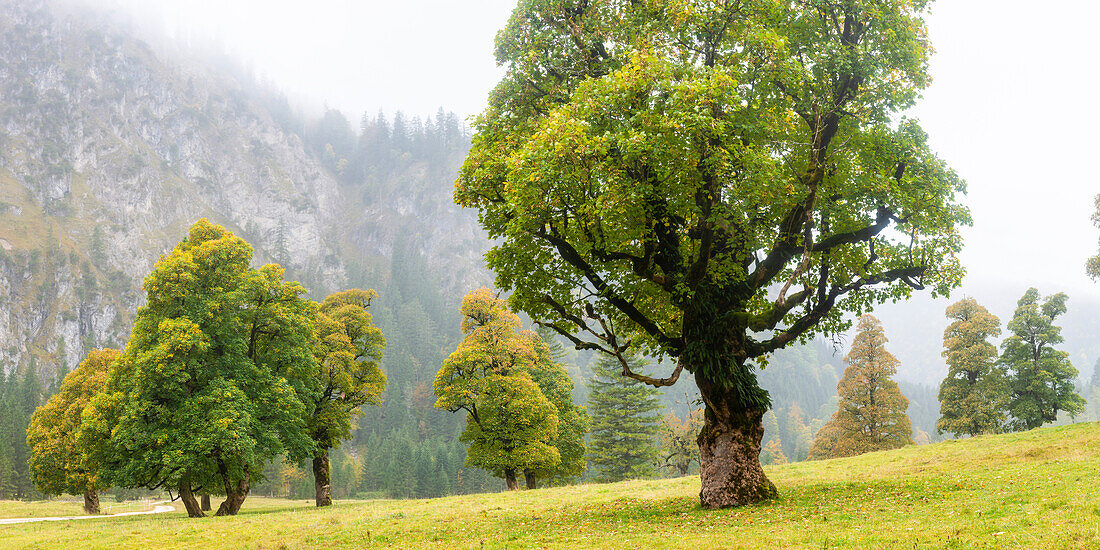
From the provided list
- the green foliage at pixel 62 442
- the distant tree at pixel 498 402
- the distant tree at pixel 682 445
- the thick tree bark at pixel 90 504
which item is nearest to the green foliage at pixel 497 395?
the distant tree at pixel 498 402

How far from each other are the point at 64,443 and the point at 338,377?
2087 centimetres

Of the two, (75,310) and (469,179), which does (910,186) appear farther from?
(75,310)

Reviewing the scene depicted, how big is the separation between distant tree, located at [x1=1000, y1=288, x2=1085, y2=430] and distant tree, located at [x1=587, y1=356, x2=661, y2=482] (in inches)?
1066

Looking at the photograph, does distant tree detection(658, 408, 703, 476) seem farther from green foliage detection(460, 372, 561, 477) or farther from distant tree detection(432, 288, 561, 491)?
distant tree detection(432, 288, 561, 491)

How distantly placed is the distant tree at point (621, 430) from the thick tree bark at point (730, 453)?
39961 millimetres

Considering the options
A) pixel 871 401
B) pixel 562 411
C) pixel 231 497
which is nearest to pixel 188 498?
pixel 231 497

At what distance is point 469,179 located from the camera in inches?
633

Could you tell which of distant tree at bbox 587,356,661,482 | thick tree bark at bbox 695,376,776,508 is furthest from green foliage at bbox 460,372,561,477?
thick tree bark at bbox 695,376,776,508

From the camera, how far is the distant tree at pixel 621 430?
56312mm

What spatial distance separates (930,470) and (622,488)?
12.2m

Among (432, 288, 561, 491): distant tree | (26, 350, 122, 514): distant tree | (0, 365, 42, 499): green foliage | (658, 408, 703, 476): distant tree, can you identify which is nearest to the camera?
(432, 288, 561, 491): distant tree

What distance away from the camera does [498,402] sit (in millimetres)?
37344

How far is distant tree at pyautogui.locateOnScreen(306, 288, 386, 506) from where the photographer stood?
3462cm

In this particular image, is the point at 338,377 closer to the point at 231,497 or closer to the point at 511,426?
the point at 231,497
